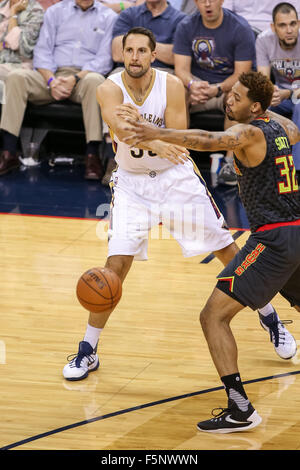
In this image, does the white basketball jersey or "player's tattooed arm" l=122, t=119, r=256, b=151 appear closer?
"player's tattooed arm" l=122, t=119, r=256, b=151

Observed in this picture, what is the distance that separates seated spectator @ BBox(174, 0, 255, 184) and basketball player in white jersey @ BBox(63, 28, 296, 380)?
3.98 m

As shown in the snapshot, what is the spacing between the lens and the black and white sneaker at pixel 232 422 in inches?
163

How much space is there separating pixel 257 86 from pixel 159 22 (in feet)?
18.2

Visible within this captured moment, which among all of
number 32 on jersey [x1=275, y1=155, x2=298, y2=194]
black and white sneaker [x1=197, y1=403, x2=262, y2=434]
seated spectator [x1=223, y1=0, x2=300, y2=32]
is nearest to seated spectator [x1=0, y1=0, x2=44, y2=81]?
seated spectator [x1=223, y1=0, x2=300, y2=32]

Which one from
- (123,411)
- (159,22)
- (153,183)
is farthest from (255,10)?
(123,411)

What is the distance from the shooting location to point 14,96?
961cm

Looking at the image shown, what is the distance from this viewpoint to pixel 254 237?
434cm

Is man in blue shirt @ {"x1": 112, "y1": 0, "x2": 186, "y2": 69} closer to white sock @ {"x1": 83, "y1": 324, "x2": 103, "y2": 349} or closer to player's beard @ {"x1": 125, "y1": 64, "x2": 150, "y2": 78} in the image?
player's beard @ {"x1": 125, "y1": 64, "x2": 150, "y2": 78}

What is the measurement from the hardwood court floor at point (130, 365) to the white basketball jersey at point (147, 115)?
3.87ft

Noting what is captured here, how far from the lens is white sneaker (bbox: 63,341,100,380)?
15.6 feet

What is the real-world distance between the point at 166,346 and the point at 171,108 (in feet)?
5.20

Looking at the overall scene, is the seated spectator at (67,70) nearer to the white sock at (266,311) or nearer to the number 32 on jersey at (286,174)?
the white sock at (266,311)

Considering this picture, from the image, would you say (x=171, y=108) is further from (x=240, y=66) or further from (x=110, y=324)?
(x=240, y=66)
